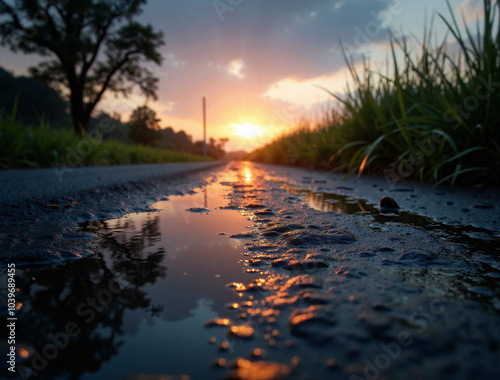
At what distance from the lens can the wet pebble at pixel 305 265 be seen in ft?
2.17

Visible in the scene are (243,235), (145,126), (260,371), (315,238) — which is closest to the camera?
(260,371)

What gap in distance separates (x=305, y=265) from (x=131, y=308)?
0.38 m

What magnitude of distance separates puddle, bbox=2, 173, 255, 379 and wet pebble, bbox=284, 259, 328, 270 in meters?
0.11

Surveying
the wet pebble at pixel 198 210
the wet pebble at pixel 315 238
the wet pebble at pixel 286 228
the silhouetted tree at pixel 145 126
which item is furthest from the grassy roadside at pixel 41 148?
the silhouetted tree at pixel 145 126

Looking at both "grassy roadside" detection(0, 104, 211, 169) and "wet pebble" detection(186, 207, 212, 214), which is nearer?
"wet pebble" detection(186, 207, 212, 214)

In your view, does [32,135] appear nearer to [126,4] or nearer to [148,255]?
[148,255]

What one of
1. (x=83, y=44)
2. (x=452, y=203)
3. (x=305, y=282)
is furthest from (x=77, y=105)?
(x=305, y=282)

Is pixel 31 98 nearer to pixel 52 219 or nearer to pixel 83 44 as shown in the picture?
pixel 83 44

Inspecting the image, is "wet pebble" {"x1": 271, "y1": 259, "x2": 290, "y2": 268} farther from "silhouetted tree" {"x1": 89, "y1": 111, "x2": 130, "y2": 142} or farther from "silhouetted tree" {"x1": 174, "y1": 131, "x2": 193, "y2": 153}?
"silhouetted tree" {"x1": 174, "y1": 131, "x2": 193, "y2": 153}

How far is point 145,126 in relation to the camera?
33.8 m

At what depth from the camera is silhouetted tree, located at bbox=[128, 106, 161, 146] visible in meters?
33.1

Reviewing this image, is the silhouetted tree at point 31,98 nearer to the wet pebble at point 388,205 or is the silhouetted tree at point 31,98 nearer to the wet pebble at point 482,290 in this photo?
the wet pebble at point 388,205

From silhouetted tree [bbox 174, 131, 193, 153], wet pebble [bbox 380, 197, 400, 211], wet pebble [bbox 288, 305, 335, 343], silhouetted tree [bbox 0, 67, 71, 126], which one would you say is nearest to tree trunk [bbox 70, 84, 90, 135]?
silhouetted tree [bbox 0, 67, 71, 126]

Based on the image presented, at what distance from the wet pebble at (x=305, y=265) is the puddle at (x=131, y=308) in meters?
0.11
